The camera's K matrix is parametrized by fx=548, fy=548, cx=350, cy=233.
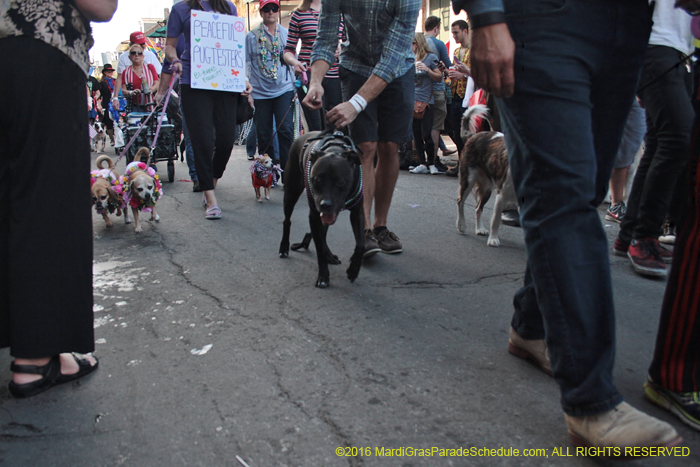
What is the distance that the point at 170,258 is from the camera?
13.8 ft

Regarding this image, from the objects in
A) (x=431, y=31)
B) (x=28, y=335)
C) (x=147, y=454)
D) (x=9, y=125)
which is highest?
(x=431, y=31)

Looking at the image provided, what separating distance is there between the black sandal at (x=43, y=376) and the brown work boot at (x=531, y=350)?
1.84m

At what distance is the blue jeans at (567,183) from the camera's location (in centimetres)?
165

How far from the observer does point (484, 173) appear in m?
4.94

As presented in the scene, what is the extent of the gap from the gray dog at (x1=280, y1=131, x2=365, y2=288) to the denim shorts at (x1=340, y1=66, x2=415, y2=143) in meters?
0.43

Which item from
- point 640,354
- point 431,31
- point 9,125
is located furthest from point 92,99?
point 640,354

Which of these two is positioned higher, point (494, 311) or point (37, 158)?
point (37, 158)

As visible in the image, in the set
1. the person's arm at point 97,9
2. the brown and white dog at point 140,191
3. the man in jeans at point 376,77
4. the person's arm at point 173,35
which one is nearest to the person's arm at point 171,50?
the person's arm at point 173,35

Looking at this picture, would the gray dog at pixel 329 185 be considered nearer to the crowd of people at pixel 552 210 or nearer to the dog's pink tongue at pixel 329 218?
the dog's pink tongue at pixel 329 218

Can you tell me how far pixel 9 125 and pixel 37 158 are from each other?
16 centimetres

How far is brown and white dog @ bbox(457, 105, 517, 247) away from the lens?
4.54 metres

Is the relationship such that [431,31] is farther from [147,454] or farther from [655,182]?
[147,454]

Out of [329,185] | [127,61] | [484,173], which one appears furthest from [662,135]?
[127,61]

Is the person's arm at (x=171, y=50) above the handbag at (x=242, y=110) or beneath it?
above
